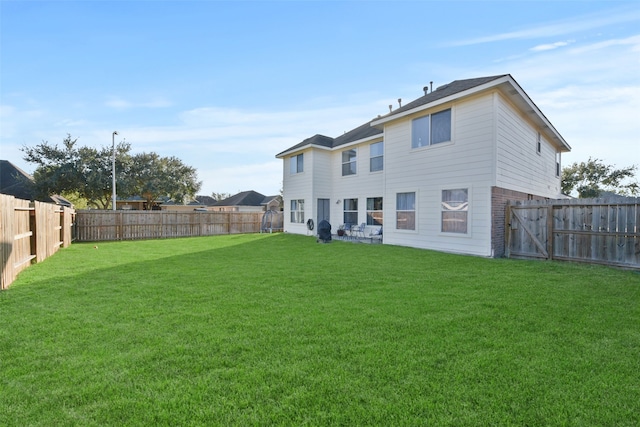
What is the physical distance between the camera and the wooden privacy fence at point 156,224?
14648mm

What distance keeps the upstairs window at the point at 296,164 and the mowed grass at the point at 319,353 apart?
40.6 ft

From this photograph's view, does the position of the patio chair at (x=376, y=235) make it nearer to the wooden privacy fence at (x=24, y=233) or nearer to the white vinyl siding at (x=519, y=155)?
the white vinyl siding at (x=519, y=155)

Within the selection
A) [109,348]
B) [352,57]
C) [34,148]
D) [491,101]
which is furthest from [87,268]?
[34,148]

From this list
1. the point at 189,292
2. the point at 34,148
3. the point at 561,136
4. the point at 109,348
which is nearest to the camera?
the point at 109,348

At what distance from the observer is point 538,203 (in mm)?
8727

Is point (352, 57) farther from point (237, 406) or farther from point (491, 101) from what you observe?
→ point (237, 406)

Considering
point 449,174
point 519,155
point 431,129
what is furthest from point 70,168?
point 519,155

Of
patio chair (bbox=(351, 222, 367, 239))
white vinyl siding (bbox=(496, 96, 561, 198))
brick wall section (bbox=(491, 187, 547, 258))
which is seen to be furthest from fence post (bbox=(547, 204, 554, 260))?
patio chair (bbox=(351, 222, 367, 239))

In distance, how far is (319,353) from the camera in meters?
2.78

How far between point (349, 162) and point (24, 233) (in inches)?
498

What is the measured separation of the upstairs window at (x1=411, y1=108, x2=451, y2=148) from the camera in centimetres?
1011

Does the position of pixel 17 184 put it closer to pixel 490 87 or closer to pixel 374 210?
pixel 374 210

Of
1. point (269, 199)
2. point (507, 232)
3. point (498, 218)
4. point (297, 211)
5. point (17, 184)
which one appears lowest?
point (507, 232)

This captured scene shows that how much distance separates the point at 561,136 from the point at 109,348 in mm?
17373
